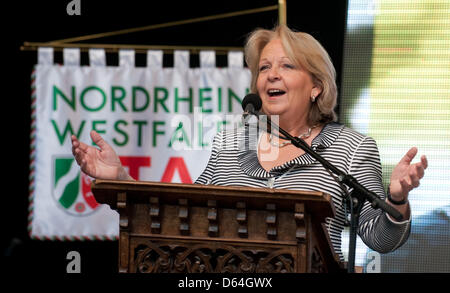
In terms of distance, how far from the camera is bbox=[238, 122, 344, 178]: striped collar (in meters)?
2.68

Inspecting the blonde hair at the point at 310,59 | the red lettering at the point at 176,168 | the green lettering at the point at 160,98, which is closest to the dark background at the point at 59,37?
the green lettering at the point at 160,98

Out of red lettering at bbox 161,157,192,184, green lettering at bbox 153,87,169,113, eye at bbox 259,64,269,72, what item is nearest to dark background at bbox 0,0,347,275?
green lettering at bbox 153,87,169,113

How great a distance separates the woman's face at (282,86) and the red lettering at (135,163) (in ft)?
6.60

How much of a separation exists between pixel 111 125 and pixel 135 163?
0.28 m

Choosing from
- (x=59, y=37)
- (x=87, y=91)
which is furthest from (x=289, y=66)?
(x=59, y=37)

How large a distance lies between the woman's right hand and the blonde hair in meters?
0.80

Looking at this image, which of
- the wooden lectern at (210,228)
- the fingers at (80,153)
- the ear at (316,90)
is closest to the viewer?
the wooden lectern at (210,228)

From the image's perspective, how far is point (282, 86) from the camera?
9.29ft

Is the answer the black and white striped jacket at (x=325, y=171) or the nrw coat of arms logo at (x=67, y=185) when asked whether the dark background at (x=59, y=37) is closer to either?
the nrw coat of arms logo at (x=67, y=185)

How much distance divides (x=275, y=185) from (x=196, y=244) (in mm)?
661

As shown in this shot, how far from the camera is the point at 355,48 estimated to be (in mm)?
4145

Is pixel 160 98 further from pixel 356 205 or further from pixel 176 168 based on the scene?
pixel 356 205

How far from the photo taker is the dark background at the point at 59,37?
16.6 ft

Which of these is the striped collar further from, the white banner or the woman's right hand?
the white banner
